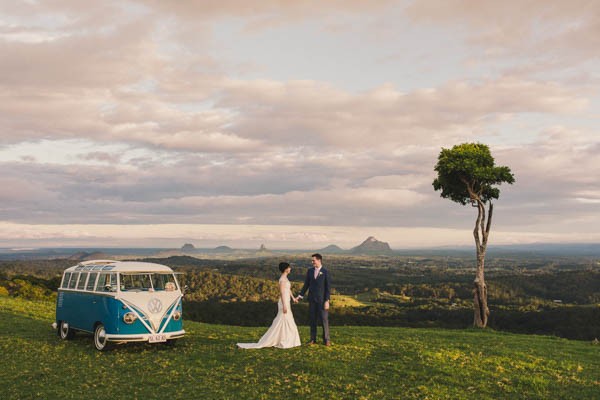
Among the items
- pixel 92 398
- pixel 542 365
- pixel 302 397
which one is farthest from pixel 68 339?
pixel 542 365

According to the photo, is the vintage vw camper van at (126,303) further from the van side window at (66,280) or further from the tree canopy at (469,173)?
the tree canopy at (469,173)

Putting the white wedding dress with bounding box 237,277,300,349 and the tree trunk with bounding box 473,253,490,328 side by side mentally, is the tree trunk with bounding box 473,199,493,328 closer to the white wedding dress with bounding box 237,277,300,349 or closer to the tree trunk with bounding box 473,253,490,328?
the tree trunk with bounding box 473,253,490,328

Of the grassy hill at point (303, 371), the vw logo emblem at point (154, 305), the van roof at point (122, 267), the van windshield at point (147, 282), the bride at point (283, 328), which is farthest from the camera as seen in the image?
the van roof at point (122, 267)

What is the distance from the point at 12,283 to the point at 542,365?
6568 cm

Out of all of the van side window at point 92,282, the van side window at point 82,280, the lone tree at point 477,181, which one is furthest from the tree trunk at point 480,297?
the van side window at point 82,280

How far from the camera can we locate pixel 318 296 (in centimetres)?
1780

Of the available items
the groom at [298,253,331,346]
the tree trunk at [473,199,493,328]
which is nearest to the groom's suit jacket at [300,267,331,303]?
the groom at [298,253,331,346]

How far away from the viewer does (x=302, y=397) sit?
11.7 metres

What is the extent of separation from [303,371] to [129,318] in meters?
7.31

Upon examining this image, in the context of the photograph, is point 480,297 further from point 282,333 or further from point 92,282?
point 92,282

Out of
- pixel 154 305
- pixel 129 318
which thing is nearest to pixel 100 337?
pixel 129 318

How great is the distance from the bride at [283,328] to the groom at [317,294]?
2.00 ft

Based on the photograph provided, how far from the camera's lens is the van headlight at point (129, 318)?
17.6 metres

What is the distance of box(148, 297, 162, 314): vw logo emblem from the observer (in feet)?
59.5
